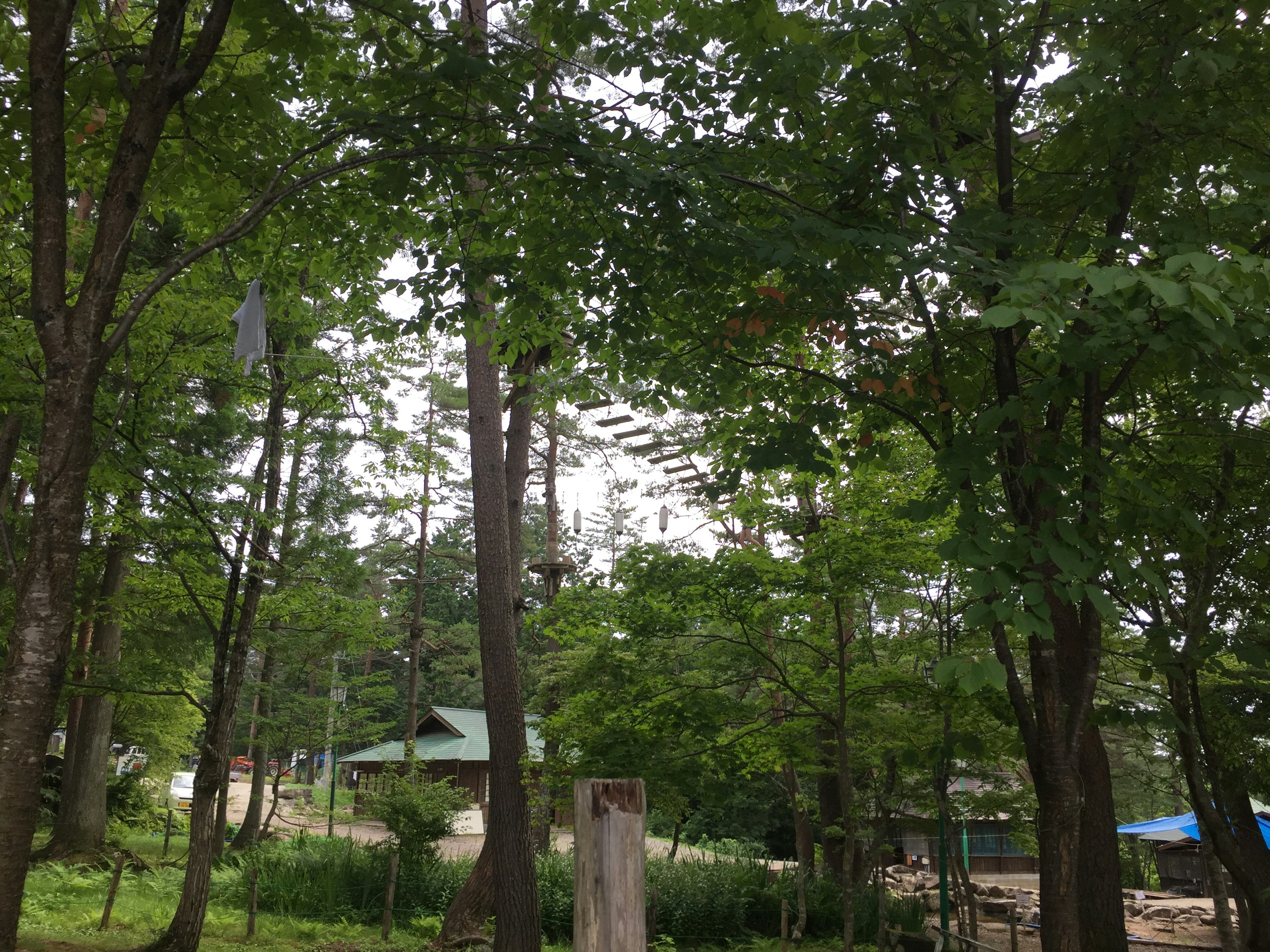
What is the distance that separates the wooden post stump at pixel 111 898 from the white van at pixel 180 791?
12553 mm

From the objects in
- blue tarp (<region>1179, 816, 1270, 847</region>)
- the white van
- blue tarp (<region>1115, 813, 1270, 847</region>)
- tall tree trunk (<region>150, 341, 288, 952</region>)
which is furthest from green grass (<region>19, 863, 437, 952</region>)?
blue tarp (<region>1115, 813, 1270, 847</region>)

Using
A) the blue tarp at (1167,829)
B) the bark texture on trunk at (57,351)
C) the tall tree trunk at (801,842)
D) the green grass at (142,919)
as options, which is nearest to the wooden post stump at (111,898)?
the green grass at (142,919)

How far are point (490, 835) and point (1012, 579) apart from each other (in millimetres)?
8062

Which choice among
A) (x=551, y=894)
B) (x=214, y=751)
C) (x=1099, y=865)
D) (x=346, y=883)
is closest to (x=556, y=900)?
(x=551, y=894)

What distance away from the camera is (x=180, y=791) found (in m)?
31.4

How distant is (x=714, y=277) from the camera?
4.21 meters

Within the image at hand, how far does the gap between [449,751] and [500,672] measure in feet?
65.1

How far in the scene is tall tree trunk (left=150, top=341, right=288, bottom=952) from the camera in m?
7.59

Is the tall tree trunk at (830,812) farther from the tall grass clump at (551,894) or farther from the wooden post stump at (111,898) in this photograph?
the wooden post stump at (111,898)

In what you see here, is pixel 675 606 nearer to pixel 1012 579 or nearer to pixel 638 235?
pixel 638 235

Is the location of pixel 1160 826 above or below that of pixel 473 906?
above

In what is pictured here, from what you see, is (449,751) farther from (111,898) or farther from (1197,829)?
(1197,829)

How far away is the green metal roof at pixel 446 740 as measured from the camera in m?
27.0

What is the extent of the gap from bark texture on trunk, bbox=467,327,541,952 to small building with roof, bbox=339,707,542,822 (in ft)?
52.7
